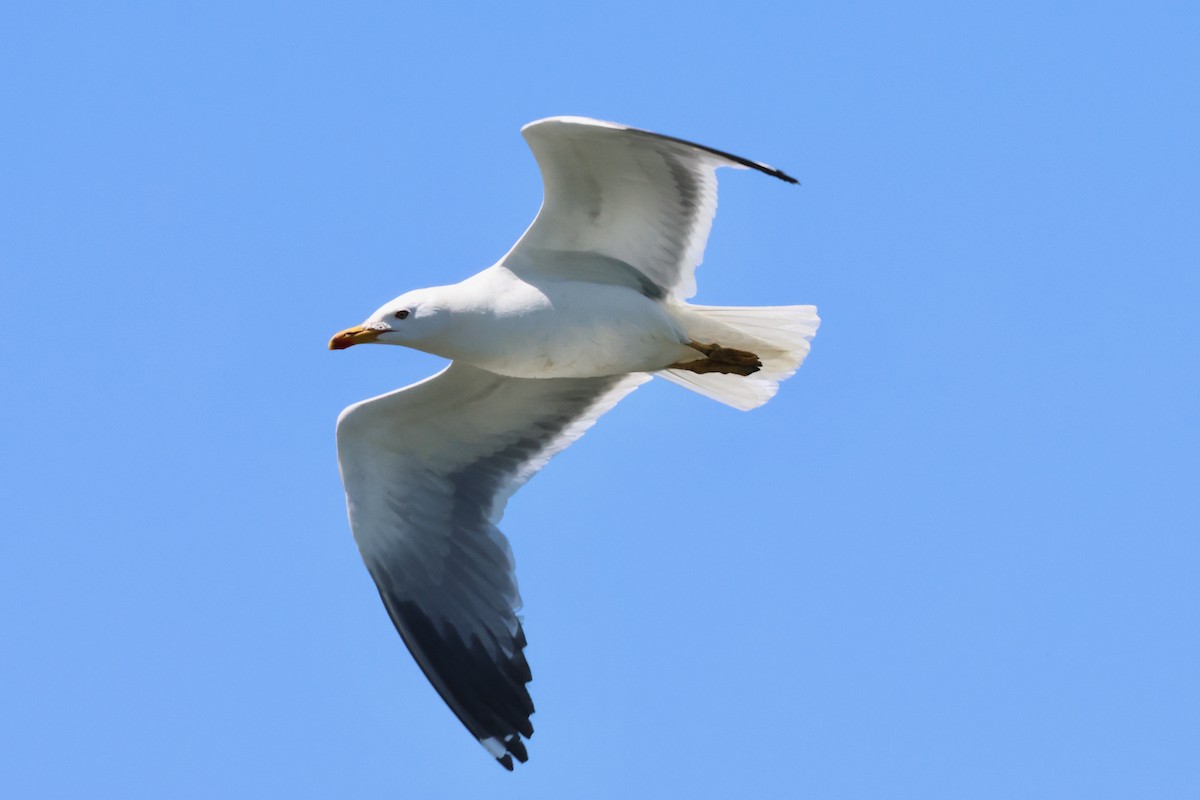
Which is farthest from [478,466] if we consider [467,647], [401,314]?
[401,314]

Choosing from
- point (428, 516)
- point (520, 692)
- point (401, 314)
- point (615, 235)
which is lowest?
point (520, 692)

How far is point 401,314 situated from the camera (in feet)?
25.5

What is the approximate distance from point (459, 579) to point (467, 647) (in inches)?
13.9

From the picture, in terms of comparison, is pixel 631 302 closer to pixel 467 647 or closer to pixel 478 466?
pixel 478 466

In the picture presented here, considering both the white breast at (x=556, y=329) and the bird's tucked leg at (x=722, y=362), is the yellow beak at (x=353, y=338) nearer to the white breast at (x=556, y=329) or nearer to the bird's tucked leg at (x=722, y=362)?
the white breast at (x=556, y=329)

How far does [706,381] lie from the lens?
9.01m

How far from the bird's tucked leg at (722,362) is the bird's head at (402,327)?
4.47 feet

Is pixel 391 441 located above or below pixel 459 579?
above

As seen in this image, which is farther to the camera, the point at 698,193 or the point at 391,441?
the point at 391,441

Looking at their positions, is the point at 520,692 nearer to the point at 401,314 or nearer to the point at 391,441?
the point at 391,441

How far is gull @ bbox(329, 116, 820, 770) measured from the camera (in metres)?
7.82

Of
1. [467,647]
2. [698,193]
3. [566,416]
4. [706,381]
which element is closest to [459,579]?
[467,647]

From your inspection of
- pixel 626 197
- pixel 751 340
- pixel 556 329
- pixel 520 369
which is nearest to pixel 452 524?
pixel 520 369

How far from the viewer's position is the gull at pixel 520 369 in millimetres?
7824
